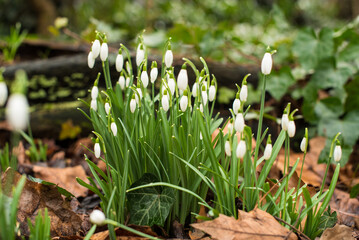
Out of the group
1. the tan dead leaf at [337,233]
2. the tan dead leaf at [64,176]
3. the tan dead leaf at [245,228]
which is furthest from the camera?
the tan dead leaf at [64,176]

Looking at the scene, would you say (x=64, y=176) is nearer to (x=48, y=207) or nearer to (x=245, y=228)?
(x=48, y=207)

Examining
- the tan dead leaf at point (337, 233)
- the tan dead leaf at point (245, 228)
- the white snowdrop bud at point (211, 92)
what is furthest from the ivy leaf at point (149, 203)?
the tan dead leaf at point (337, 233)

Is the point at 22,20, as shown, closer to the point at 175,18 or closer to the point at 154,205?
the point at 175,18

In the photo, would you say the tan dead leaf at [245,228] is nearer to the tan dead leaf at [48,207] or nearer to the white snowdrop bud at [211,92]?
the white snowdrop bud at [211,92]

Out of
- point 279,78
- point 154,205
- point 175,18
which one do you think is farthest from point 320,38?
point 175,18

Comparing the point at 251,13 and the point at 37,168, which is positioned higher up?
the point at 251,13

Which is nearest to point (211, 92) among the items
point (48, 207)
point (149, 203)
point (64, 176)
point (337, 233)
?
point (149, 203)
